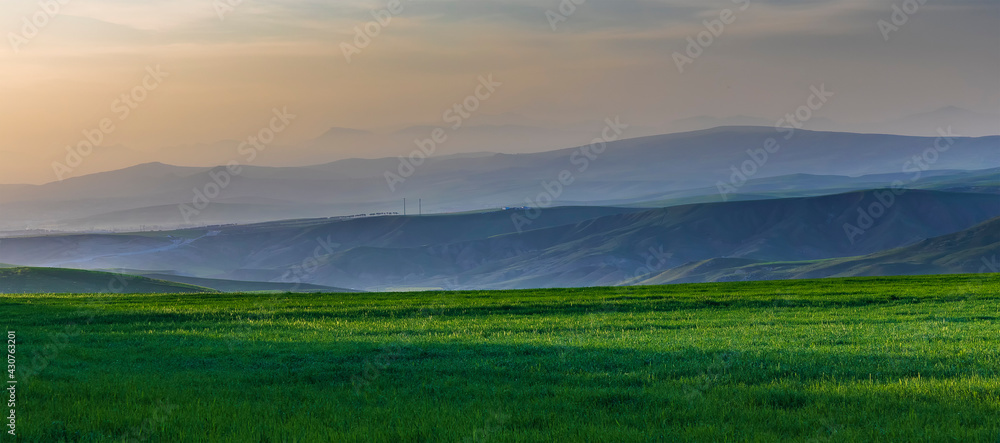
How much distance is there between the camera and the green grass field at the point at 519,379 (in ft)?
36.7

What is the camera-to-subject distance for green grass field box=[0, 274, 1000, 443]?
11.2 m

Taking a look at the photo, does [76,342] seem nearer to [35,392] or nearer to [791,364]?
[35,392]

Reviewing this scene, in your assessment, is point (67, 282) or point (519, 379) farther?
point (67, 282)

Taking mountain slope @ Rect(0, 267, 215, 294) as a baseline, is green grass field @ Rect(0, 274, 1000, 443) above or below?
below

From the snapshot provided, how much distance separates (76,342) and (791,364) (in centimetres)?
2126

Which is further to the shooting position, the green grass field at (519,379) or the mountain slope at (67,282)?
the mountain slope at (67,282)

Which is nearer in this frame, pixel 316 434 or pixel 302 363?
pixel 316 434

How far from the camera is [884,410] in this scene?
11.9m

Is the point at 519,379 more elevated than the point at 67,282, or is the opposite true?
the point at 67,282

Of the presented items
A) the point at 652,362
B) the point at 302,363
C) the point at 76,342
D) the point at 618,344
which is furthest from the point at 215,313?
the point at 652,362

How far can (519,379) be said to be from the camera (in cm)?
1577

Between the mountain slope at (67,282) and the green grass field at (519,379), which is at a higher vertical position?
the mountain slope at (67,282)

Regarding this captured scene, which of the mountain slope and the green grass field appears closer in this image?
the green grass field

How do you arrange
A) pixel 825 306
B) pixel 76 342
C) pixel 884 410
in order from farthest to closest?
pixel 825 306 < pixel 76 342 < pixel 884 410
